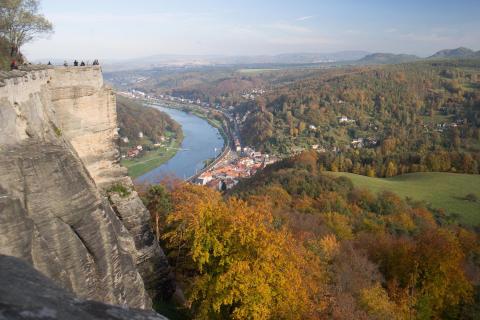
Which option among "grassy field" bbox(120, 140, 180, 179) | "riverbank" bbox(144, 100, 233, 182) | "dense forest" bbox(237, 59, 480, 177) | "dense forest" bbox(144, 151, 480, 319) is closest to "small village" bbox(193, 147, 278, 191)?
"riverbank" bbox(144, 100, 233, 182)

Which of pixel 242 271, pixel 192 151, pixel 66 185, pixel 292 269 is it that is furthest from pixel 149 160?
pixel 66 185

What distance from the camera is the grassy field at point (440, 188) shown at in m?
49.6

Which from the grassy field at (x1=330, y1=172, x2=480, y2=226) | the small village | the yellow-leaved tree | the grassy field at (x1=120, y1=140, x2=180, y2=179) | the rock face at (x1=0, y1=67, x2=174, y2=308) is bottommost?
the small village

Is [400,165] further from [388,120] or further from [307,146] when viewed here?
[388,120]

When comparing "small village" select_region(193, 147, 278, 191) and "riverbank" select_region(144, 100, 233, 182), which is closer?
"small village" select_region(193, 147, 278, 191)

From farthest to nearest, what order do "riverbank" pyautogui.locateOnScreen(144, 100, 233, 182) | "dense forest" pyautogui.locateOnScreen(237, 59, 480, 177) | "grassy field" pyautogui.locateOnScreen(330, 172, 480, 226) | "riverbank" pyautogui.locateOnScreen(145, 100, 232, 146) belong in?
"riverbank" pyautogui.locateOnScreen(145, 100, 232, 146), "riverbank" pyautogui.locateOnScreen(144, 100, 233, 182), "dense forest" pyautogui.locateOnScreen(237, 59, 480, 177), "grassy field" pyautogui.locateOnScreen(330, 172, 480, 226)

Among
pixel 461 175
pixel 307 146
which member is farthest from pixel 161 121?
pixel 461 175

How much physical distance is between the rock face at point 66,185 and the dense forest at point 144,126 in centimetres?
7820

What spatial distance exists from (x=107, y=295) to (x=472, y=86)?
14628cm

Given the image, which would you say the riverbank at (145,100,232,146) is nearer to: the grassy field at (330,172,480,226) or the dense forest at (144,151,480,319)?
the grassy field at (330,172,480,226)

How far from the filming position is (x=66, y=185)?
11.1 meters

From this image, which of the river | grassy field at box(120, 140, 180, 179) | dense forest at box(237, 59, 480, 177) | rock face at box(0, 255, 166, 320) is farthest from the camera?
the river

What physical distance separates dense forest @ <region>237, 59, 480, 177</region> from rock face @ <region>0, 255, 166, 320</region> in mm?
69847

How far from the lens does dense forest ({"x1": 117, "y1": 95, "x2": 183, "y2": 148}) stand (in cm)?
9888
